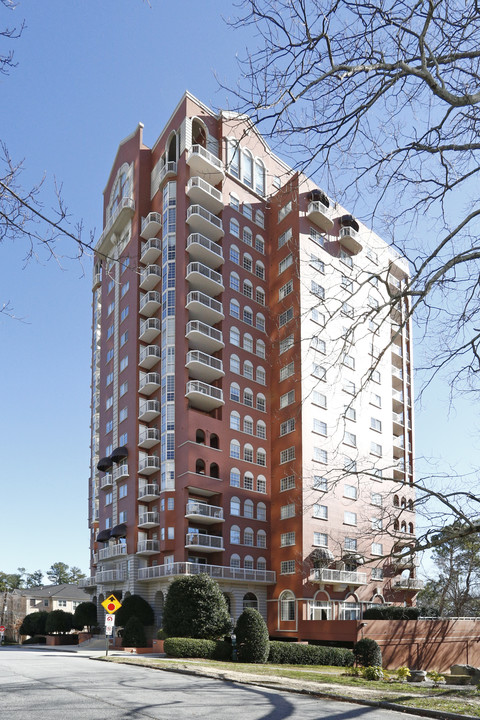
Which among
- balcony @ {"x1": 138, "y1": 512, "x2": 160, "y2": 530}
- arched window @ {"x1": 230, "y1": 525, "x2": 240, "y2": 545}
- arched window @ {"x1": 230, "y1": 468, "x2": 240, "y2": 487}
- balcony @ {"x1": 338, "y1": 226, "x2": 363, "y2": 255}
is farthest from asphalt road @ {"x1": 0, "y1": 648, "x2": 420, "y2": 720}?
balcony @ {"x1": 338, "y1": 226, "x2": 363, "y2": 255}

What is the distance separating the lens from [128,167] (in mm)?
68500

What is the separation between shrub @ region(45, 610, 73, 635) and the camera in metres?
59.9

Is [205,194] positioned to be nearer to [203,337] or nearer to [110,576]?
[203,337]

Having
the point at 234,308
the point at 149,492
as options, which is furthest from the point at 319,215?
the point at 149,492

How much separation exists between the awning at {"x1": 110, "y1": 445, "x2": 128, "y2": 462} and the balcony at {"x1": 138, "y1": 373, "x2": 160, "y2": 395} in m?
5.33

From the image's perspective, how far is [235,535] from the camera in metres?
54.0

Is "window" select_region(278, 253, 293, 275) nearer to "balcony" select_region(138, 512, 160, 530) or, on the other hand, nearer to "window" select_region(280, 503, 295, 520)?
"window" select_region(280, 503, 295, 520)

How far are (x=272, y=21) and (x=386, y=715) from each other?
39.2 ft

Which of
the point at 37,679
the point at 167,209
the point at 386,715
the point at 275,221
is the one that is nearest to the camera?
the point at 386,715

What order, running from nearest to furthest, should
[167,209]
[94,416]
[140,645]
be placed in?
1. [140,645]
2. [167,209]
3. [94,416]

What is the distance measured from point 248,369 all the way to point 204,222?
1305 centimetres

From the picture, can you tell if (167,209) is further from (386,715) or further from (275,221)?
(386,715)

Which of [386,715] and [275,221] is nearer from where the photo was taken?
[386,715]

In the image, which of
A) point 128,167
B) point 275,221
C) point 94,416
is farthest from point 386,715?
point 94,416
